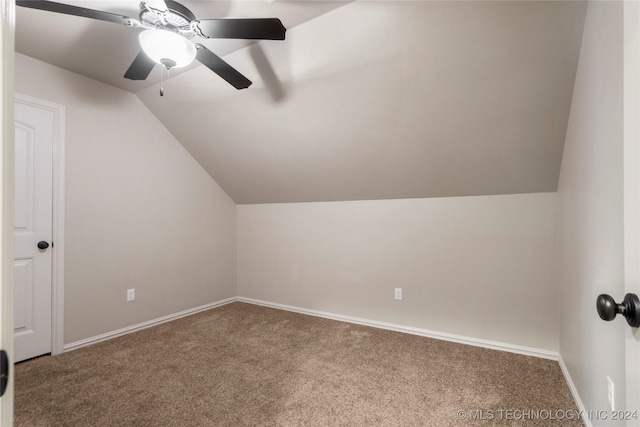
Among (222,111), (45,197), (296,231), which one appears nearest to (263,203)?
(296,231)

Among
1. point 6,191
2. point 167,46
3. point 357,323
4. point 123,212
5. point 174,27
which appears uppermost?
point 174,27

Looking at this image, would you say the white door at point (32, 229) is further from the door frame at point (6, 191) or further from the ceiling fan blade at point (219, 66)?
the door frame at point (6, 191)

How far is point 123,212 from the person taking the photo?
2975mm

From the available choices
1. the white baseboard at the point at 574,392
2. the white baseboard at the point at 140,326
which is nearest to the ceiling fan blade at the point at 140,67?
the white baseboard at the point at 140,326

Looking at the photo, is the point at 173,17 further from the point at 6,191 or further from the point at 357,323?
the point at 357,323

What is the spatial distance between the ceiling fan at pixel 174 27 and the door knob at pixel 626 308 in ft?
5.08

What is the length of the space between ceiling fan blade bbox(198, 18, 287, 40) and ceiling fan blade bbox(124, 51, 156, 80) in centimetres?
50

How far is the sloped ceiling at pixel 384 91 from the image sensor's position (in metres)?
1.76

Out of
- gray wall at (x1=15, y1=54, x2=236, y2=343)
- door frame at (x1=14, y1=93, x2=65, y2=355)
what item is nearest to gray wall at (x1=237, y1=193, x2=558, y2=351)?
gray wall at (x1=15, y1=54, x2=236, y2=343)

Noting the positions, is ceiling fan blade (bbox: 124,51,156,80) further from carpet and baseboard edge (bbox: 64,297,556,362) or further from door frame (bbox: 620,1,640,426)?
carpet and baseboard edge (bbox: 64,297,556,362)

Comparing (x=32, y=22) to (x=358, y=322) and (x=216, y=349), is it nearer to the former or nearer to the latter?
(x=216, y=349)

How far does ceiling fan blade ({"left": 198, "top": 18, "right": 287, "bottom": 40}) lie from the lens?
145cm

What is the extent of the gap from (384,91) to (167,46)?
1.38 metres

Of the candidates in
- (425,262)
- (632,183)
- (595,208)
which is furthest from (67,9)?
(425,262)
